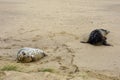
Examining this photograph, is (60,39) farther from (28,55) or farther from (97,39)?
(28,55)

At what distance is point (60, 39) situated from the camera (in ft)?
26.2

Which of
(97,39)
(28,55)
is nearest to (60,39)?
(97,39)

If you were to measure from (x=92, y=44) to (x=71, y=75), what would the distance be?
7.22ft

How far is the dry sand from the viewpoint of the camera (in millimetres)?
5758

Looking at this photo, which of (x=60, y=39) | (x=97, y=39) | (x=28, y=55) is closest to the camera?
(x=28, y=55)

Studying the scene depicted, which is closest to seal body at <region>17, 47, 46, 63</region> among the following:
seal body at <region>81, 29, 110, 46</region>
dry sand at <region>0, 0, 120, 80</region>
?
dry sand at <region>0, 0, 120, 80</region>

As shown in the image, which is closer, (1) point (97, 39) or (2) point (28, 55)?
(2) point (28, 55)

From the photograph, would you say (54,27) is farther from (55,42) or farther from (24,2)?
(24,2)

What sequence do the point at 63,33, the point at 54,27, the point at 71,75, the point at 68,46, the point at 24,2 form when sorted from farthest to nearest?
the point at 24,2 → the point at 54,27 → the point at 63,33 → the point at 68,46 → the point at 71,75

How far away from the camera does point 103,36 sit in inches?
303

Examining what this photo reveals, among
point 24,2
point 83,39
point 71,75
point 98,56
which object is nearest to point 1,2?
point 24,2

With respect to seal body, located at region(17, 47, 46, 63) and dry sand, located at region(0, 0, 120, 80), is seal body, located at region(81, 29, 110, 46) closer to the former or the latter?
dry sand, located at region(0, 0, 120, 80)

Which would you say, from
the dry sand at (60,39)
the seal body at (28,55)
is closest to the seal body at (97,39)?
the dry sand at (60,39)

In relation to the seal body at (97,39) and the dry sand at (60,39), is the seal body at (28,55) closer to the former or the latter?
the dry sand at (60,39)
